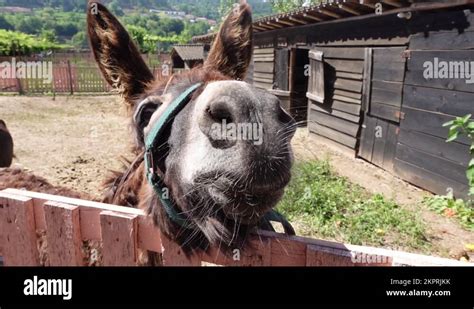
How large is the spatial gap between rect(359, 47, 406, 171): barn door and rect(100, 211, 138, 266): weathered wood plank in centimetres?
731

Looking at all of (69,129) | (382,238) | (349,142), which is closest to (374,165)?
(349,142)

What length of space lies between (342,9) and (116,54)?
7.87 metres

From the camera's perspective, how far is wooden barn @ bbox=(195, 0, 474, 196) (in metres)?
6.09

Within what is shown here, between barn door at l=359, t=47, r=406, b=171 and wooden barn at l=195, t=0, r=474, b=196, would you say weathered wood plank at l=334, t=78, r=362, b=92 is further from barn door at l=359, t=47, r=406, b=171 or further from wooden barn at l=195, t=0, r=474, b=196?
barn door at l=359, t=47, r=406, b=171

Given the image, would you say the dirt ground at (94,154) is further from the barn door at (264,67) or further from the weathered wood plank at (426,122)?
the barn door at (264,67)

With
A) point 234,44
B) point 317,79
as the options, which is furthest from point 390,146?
point 234,44

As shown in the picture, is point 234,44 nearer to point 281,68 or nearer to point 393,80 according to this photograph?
point 393,80

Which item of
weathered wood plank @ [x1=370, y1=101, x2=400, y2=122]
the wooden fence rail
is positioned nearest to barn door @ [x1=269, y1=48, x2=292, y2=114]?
weathered wood plank @ [x1=370, y1=101, x2=400, y2=122]

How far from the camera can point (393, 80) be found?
7.72 m

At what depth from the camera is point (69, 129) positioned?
12.4m


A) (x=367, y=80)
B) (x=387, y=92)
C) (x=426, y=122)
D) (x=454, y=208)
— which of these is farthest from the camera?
(x=367, y=80)

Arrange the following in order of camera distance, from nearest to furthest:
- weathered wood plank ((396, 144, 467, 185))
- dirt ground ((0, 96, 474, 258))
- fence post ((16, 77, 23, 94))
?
dirt ground ((0, 96, 474, 258))
weathered wood plank ((396, 144, 467, 185))
fence post ((16, 77, 23, 94))
